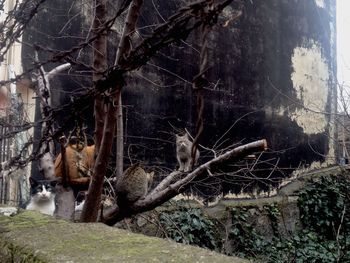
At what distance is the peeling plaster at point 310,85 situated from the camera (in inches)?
350

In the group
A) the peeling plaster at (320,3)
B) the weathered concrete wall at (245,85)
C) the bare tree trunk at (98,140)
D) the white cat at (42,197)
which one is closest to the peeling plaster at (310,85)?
the weathered concrete wall at (245,85)

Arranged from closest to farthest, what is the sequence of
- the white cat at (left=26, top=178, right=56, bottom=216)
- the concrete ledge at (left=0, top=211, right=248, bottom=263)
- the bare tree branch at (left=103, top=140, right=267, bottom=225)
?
the concrete ledge at (left=0, top=211, right=248, bottom=263), the bare tree branch at (left=103, top=140, right=267, bottom=225), the white cat at (left=26, top=178, right=56, bottom=216)

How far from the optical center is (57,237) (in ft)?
4.42

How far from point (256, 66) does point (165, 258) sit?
7.38 metres

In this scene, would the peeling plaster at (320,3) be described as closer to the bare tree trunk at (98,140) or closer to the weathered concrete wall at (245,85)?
the weathered concrete wall at (245,85)

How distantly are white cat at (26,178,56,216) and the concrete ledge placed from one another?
2.28 metres

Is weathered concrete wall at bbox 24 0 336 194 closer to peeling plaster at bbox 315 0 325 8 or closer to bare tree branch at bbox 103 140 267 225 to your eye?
peeling plaster at bbox 315 0 325 8

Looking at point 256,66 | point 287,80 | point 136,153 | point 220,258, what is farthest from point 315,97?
point 220,258

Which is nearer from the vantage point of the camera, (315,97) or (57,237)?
(57,237)

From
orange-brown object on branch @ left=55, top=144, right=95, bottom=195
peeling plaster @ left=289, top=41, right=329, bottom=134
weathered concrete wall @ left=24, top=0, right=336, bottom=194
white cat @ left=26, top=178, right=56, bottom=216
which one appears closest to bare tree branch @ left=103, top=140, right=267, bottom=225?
orange-brown object on branch @ left=55, top=144, right=95, bottom=195

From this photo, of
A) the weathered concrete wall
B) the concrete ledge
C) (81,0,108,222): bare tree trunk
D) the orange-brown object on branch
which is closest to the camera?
the concrete ledge

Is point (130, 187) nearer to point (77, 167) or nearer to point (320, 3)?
point (77, 167)

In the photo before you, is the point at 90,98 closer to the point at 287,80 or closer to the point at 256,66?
the point at 256,66

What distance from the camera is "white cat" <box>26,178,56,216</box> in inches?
152
